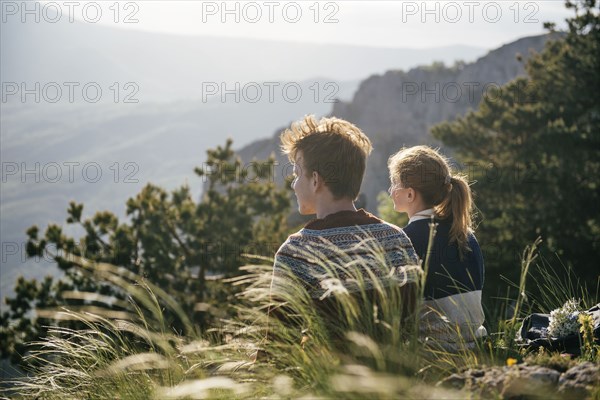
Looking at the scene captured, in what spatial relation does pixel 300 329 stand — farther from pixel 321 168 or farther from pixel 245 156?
pixel 245 156

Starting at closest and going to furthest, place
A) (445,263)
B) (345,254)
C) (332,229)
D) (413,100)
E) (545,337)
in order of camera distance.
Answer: (345,254) → (332,229) → (445,263) → (545,337) → (413,100)

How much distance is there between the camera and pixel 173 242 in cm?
1809

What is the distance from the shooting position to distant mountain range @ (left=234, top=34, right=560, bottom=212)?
253ft

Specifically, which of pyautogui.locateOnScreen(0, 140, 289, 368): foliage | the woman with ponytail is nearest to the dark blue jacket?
the woman with ponytail

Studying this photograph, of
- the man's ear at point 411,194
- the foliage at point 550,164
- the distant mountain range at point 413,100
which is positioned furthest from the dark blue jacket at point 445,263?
the distant mountain range at point 413,100

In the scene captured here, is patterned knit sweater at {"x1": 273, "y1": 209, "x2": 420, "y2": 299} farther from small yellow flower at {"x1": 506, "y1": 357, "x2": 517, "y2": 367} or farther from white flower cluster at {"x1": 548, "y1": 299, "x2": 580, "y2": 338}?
white flower cluster at {"x1": 548, "y1": 299, "x2": 580, "y2": 338}

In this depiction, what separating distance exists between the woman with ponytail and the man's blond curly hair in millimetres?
804

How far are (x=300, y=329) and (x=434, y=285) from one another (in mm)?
1123

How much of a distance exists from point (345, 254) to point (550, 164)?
18.0m

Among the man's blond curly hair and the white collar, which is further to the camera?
the white collar

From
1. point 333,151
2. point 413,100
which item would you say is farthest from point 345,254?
point 413,100

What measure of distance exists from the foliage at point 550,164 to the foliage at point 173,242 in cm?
662

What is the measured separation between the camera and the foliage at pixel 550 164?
1894 cm

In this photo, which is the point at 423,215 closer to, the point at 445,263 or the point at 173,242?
the point at 445,263
